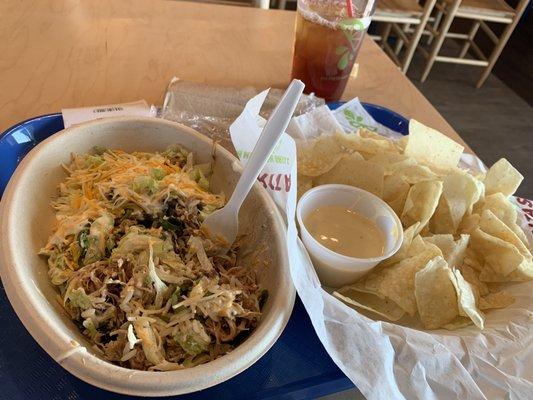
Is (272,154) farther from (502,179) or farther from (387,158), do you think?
(502,179)

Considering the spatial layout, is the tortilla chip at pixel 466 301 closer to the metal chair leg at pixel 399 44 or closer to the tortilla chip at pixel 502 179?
the tortilla chip at pixel 502 179

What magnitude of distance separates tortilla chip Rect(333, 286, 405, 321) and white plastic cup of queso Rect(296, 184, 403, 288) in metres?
0.03

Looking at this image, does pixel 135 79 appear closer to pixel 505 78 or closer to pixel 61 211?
pixel 61 211

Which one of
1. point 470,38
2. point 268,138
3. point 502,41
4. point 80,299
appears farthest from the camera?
point 470,38

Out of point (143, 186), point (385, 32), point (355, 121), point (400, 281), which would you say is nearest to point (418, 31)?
point (385, 32)

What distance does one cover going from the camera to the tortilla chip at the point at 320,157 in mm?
975

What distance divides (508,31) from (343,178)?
8.90ft

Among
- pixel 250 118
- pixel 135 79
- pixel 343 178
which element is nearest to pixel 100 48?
pixel 135 79

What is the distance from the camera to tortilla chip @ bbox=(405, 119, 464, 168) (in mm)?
1018

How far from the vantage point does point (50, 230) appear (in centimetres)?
74

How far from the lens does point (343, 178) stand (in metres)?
0.99

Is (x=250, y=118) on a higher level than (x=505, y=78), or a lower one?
higher

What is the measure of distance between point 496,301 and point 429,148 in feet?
1.17

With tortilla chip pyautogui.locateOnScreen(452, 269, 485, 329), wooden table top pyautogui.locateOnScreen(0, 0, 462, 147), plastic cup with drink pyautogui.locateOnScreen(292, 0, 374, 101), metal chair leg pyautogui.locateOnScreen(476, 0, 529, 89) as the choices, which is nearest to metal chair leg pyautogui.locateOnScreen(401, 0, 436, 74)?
metal chair leg pyautogui.locateOnScreen(476, 0, 529, 89)
